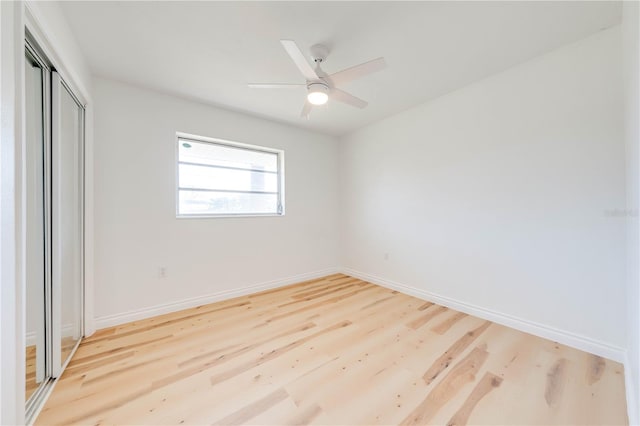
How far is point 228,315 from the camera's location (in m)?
2.58

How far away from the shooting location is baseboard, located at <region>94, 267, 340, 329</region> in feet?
7.64

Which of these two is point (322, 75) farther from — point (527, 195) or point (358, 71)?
point (527, 195)

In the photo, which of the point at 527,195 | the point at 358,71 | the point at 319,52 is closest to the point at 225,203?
the point at 319,52

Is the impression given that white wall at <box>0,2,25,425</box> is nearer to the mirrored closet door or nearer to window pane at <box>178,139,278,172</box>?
the mirrored closet door

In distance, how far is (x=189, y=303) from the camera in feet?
9.10

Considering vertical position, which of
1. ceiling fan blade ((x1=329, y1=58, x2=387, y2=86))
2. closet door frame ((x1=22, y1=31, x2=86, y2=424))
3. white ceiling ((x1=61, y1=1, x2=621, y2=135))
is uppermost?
white ceiling ((x1=61, y1=1, x2=621, y2=135))

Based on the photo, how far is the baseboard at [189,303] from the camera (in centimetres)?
233

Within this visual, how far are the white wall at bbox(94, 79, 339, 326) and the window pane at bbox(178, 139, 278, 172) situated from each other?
Answer: 0.19 meters

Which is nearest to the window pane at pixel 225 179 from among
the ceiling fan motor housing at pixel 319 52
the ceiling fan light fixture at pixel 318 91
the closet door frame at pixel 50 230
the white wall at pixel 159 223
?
the white wall at pixel 159 223

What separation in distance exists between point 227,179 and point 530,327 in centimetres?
376

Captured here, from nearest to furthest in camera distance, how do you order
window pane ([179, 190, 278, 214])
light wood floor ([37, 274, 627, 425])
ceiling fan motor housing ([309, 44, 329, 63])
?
light wood floor ([37, 274, 627, 425]) → ceiling fan motor housing ([309, 44, 329, 63]) → window pane ([179, 190, 278, 214])

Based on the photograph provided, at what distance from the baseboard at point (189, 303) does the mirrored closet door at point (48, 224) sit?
14.6 inches

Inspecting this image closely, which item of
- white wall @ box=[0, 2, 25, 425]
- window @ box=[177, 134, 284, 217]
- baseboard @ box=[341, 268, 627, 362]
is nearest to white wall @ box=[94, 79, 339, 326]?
window @ box=[177, 134, 284, 217]

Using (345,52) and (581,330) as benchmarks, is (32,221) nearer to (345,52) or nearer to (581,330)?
(345,52)
